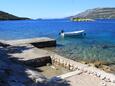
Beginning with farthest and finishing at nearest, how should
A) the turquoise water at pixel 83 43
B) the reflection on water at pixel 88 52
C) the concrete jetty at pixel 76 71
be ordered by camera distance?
the turquoise water at pixel 83 43 → the reflection on water at pixel 88 52 → the concrete jetty at pixel 76 71

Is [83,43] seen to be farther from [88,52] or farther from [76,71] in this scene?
[76,71]

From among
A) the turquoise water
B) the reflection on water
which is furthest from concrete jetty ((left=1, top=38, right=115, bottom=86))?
the turquoise water

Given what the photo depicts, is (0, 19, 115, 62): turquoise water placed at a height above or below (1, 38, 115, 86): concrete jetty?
below

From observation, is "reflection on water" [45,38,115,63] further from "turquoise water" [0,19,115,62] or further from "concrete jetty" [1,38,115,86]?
"concrete jetty" [1,38,115,86]

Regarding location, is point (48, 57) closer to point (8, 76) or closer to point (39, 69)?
Answer: point (39, 69)

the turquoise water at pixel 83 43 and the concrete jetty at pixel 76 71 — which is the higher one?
the concrete jetty at pixel 76 71

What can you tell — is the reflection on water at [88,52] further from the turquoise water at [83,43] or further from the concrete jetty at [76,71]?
the concrete jetty at [76,71]

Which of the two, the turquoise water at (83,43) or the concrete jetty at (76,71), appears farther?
the turquoise water at (83,43)

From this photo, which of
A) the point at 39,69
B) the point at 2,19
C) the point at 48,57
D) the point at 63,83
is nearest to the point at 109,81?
the point at 63,83

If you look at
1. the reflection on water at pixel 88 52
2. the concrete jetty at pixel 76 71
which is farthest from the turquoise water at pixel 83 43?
the concrete jetty at pixel 76 71

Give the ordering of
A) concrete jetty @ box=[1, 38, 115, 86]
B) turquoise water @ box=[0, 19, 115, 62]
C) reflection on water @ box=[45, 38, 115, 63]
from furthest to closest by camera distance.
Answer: turquoise water @ box=[0, 19, 115, 62], reflection on water @ box=[45, 38, 115, 63], concrete jetty @ box=[1, 38, 115, 86]

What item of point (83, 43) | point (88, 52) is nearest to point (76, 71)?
point (88, 52)

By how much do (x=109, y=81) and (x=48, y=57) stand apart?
20.4ft

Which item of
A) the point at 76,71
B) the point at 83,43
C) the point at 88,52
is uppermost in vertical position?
the point at 76,71
